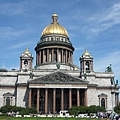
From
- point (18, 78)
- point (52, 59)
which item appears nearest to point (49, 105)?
point (18, 78)

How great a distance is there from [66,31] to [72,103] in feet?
118

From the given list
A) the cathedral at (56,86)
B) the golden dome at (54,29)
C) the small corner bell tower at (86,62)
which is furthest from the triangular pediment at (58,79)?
the golden dome at (54,29)

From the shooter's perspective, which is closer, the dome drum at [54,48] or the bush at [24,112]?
the bush at [24,112]

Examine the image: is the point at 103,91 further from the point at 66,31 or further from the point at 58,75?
the point at 66,31

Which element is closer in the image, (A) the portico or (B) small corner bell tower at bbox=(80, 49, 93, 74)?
(A) the portico

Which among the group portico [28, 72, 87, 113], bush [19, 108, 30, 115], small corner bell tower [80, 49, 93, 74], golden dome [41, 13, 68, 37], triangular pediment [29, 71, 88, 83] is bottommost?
bush [19, 108, 30, 115]

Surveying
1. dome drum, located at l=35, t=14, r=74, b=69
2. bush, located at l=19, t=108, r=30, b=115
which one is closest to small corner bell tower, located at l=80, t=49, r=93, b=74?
dome drum, located at l=35, t=14, r=74, b=69

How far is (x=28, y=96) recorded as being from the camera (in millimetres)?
86812

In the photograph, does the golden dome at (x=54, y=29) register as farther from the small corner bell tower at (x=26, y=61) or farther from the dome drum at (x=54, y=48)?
the small corner bell tower at (x=26, y=61)

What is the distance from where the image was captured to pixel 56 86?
279 feet

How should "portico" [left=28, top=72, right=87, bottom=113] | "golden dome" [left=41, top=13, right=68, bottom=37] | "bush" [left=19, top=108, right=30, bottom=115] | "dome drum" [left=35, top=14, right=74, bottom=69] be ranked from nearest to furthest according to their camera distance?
"bush" [left=19, top=108, right=30, bottom=115], "portico" [left=28, top=72, right=87, bottom=113], "dome drum" [left=35, top=14, right=74, bottom=69], "golden dome" [left=41, top=13, right=68, bottom=37]

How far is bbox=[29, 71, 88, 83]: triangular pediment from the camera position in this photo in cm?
8544

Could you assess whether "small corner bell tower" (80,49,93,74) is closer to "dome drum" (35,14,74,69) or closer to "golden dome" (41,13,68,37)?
"dome drum" (35,14,74,69)

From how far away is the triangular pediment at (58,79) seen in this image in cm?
8544
